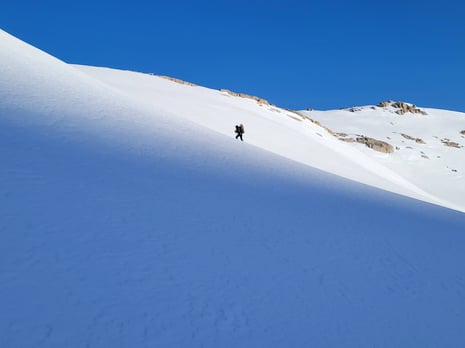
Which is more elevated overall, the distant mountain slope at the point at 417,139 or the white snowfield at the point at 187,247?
the distant mountain slope at the point at 417,139

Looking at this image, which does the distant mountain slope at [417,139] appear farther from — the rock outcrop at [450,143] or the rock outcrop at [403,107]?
the rock outcrop at [403,107]

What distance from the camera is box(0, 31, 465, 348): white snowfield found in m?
4.49

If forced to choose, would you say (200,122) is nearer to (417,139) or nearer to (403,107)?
(417,139)

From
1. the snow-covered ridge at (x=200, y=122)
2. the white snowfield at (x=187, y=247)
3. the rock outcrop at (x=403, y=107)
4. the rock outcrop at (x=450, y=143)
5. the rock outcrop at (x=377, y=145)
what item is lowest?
the white snowfield at (x=187, y=247)

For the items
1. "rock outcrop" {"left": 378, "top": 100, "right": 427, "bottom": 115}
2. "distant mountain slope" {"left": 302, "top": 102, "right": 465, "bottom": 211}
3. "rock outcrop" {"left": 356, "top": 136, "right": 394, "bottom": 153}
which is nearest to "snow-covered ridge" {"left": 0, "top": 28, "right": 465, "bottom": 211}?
"distant mountain slope" {"left": 302, "top": 102, "right": 465, "bottom": 211}

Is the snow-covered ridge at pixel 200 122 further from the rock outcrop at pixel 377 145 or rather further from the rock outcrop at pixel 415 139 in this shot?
the rock outcrop at pixel 415 139

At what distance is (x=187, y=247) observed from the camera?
6.18m

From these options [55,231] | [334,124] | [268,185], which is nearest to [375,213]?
[268,185]

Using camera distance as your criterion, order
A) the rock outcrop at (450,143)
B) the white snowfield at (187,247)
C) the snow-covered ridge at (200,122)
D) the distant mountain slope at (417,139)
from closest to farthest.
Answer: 1. the white snowfield at (187,247)
2. the snow-covered ridge at (200,122)
3. the distant mountain slope at (417,139)
4. the rock outcrop at (450,143)

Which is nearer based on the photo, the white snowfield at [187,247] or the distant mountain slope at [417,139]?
the white snowfield at [187,247]

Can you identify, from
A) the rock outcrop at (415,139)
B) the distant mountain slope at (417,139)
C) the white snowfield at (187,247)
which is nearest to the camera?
the white snowfield at (187,247)

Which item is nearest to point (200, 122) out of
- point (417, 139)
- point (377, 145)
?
point (377, 145)

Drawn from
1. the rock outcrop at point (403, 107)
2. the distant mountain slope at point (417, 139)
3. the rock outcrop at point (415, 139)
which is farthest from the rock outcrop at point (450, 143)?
the rock outcrop at point (403, 107)

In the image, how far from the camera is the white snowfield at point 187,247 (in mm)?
4488
